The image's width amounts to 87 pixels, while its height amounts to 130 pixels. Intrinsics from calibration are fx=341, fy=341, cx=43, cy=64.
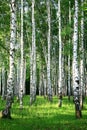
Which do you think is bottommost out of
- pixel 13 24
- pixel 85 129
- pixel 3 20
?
pixel 85 129

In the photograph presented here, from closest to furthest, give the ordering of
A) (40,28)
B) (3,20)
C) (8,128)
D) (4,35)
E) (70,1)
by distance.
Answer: (8,128) < (70,1) < (3,20) < (4,35) < (40,28)

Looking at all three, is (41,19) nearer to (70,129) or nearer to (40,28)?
(40,28)

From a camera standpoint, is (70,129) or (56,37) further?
(56,37)

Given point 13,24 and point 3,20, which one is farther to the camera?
point 3,20

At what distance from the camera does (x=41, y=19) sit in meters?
42.6

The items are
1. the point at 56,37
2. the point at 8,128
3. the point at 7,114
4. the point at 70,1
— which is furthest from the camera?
the point at 56,37

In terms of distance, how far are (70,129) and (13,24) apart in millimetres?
7149

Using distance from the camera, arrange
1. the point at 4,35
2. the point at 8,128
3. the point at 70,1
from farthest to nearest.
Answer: the point at 4,35 → the point at 70,1 → the point at 8,128

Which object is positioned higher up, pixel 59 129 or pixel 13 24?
pixel 13 24

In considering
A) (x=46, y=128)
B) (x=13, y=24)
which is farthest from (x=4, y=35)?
(x=46, y=128)

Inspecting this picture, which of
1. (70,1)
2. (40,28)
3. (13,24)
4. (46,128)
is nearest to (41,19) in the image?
(40,28)

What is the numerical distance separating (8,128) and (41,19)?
96.5 feet

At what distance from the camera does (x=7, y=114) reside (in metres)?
17.8

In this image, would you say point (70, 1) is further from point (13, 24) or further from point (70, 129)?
point (70, 129)
